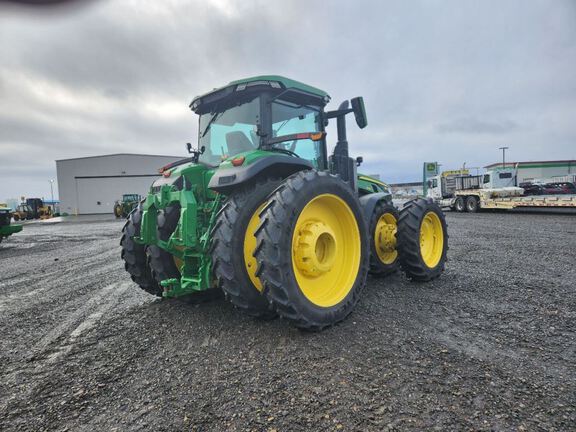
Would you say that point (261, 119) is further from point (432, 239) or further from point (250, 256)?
point (432, 239)

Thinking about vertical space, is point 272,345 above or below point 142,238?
below

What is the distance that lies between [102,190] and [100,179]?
1.40 m

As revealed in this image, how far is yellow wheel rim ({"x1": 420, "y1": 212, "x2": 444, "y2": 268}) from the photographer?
446 centimetres

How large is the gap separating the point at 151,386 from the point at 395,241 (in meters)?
3.21

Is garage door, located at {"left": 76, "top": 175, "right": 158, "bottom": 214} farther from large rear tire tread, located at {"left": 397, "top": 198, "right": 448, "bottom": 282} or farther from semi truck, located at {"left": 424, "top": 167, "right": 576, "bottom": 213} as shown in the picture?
large rear tire tread, located at {"left": 397, "top": 198, "right": 448, "bottom": 282}

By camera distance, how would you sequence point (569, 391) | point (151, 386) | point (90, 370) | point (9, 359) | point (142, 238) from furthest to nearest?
1. point (142, 238)
2. point (9, 359)
3. point (90, 370)
4. point (151, 386)
5. point (569, 391)

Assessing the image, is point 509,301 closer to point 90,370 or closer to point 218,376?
point 218,376

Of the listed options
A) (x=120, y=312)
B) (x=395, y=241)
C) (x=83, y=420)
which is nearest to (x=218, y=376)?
(x=83, y=420)

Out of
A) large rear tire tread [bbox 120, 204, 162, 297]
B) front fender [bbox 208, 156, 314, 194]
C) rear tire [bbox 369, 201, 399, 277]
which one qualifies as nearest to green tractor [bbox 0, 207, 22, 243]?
large rear tire tread [bbox 120, 204, 162, 297]

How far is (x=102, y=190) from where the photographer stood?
42.2m

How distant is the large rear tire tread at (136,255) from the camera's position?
11.6 feet

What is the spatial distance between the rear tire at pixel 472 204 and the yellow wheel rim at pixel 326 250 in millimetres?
18950

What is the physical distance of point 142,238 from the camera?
3.14 metres

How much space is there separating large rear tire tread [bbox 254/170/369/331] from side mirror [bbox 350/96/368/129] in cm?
160
